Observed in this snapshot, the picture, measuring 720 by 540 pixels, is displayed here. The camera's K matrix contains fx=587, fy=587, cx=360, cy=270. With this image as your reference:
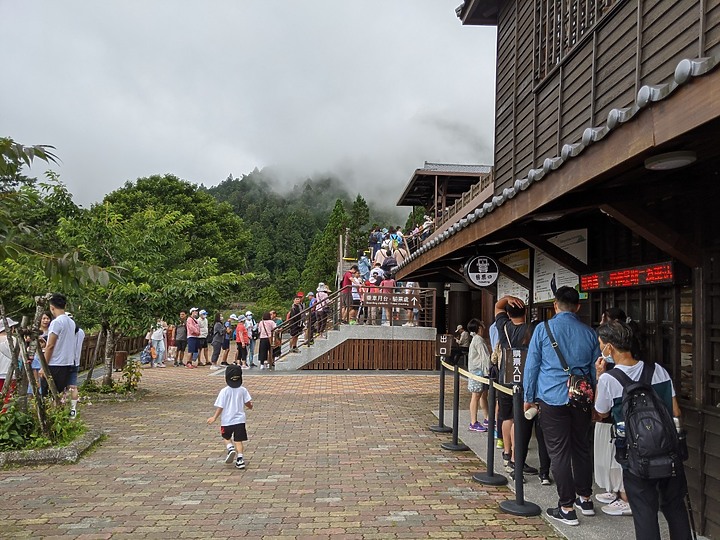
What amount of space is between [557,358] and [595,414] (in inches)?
20.8

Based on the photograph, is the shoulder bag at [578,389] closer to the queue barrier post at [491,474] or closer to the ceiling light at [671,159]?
the queue barrier post at [491,474]

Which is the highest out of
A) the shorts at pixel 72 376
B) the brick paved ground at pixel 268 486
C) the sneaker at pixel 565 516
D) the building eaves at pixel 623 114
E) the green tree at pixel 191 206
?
the green tree at pixel 191 206

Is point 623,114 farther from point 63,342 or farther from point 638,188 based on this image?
point 63,342

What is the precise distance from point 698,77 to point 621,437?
7.29ft

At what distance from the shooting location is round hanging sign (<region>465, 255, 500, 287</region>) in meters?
8.66

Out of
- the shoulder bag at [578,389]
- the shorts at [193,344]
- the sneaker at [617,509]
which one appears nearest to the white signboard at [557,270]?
the shoulder bag at [578,389]

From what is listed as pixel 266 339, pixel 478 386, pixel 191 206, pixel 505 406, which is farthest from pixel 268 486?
pixel 191 206

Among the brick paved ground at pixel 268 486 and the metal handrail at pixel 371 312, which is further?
the metal handrail at pixel 371 312

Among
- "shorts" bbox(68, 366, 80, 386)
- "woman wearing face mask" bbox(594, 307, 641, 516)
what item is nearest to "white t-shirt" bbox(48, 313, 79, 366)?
"shorts" bbox(68, 366, 80, 386)

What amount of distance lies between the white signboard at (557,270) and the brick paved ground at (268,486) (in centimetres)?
239

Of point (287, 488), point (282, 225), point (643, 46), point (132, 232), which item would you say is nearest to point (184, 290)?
point (132, 232)

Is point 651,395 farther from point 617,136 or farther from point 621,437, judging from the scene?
point 617,136

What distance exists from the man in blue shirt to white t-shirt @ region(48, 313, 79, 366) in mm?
6080

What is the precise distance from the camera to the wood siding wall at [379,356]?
1780cm
